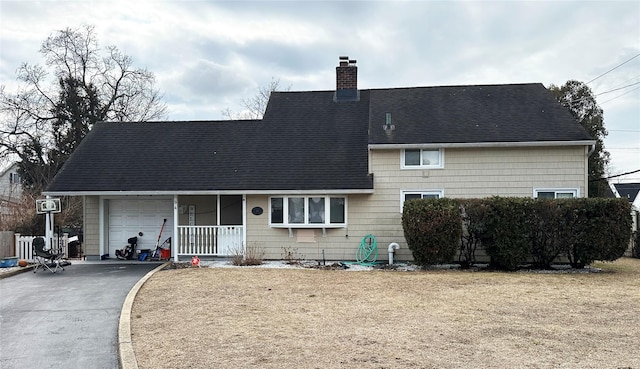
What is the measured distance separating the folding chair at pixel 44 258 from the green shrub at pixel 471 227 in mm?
11500

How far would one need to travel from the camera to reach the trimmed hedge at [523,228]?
538 inches

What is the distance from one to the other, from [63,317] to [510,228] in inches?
424

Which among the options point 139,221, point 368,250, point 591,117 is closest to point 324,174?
point 368,250

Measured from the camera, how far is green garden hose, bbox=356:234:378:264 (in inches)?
628

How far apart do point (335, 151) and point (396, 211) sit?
9.77 ft

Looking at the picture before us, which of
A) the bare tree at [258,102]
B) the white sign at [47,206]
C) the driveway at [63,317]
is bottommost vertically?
the driveway at [63,317]

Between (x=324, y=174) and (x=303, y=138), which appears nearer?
(x=324, y=174)

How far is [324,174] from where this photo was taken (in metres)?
16.4

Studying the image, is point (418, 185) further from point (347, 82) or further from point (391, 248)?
point (347, 82)

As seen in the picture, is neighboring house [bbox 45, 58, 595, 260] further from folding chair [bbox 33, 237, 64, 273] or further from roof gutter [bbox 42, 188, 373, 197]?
folding chair [bbox 33, 237, 64, 273]

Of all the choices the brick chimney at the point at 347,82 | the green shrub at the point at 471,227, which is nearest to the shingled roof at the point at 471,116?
the brick chimney at the point at 347,82

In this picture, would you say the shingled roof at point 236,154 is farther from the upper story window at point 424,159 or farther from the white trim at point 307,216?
the upper story window at point 424,159

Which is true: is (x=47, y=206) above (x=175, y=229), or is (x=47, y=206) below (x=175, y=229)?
above

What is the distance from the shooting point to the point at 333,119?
18984mm
